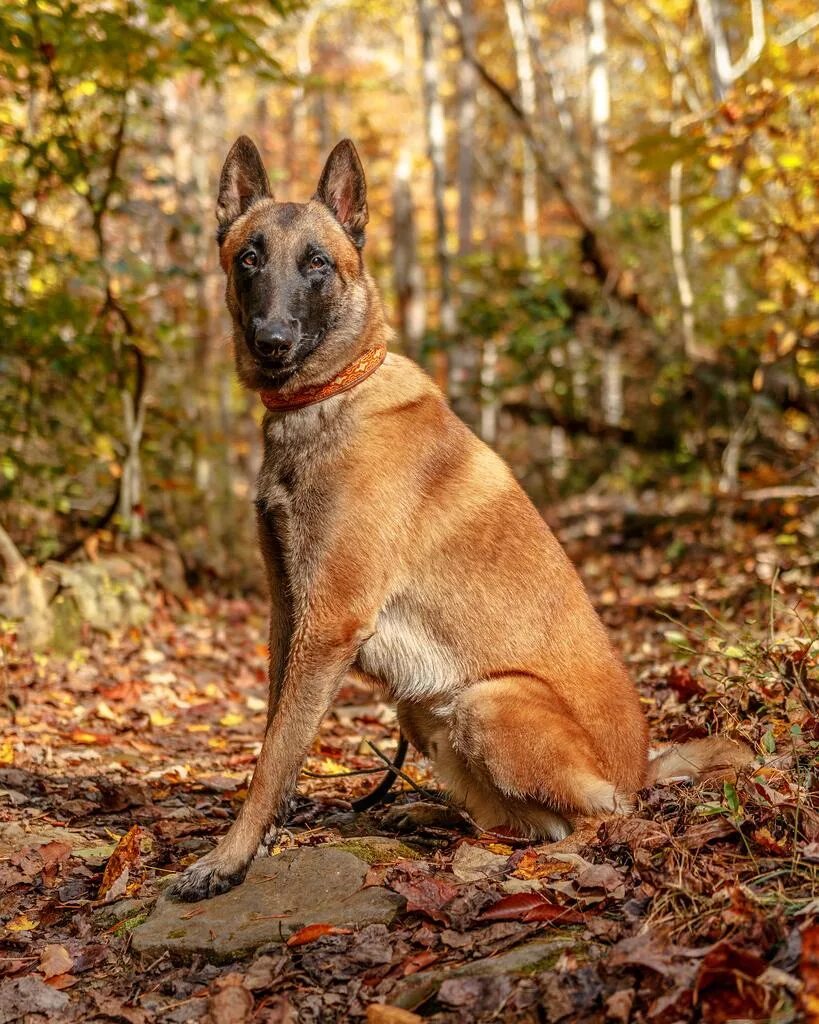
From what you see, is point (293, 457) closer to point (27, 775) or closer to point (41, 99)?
point (27, 775)

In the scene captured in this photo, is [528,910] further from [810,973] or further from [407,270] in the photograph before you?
[407,270]

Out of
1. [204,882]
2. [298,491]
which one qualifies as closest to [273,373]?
[298,491]

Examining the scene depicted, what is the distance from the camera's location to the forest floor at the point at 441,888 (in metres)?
2.53

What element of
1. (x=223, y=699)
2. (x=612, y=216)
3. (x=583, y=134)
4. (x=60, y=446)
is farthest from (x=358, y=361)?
(x=583, y=134)

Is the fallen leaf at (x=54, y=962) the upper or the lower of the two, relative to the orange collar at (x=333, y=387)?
lower

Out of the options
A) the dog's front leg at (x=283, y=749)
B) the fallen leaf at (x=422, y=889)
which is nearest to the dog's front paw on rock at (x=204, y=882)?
the dog's front leg at (x=283, y=749)

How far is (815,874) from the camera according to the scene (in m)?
2.76

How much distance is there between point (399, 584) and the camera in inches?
153

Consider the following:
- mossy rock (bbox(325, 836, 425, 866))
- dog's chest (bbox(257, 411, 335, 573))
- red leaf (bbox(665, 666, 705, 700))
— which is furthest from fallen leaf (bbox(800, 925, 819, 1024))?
red leaf (bbox(665, 666, 705, 700))

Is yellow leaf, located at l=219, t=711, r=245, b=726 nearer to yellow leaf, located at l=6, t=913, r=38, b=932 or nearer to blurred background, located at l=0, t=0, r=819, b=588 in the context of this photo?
blurred background, located at l=0, t=0, r=819, b=588

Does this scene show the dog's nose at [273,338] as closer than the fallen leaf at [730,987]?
No

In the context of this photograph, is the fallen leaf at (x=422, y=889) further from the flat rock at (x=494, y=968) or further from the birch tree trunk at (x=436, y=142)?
the birch tree trunk at (x=436, y=142)

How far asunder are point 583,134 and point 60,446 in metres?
31.3

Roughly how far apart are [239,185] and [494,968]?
3434 millimetres
